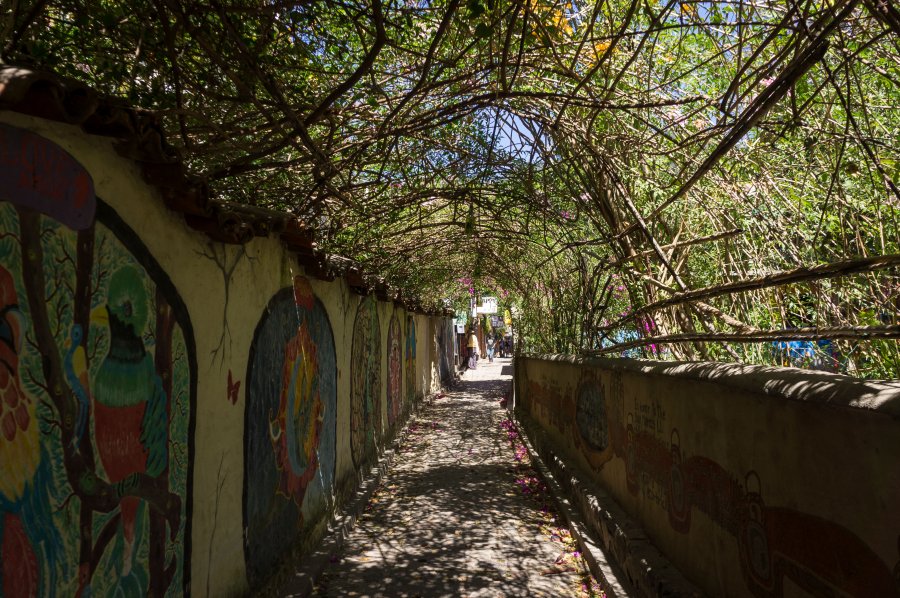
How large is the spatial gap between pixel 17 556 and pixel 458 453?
30.7 feet

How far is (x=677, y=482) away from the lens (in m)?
4.08

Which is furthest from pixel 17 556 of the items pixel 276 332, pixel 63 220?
pixel 276 332

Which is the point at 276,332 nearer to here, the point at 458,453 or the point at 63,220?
the point at 63,220

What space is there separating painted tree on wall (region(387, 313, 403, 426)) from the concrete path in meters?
1.06

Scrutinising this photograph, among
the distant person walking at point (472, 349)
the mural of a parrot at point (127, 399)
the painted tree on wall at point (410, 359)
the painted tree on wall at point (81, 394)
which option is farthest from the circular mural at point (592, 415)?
the distant person walking at point (472, 349)

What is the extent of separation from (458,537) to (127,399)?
4.46 m

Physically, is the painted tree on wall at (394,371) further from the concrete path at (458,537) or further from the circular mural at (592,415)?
the circular mural at (592,415)

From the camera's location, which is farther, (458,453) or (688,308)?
(458,453)

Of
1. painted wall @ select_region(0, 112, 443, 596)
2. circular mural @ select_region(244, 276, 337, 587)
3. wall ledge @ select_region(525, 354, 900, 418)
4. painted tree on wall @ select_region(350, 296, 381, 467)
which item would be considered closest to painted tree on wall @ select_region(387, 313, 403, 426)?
painted tree on wall @ select_region(350, 296, 381, 467)

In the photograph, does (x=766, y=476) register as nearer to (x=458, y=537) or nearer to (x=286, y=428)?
(x=286, y=428)

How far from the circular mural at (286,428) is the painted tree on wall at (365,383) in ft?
5.19

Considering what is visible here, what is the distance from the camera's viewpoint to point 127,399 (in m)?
2.63

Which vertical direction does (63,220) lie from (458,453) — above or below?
above

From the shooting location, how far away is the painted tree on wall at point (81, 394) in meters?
1.97
